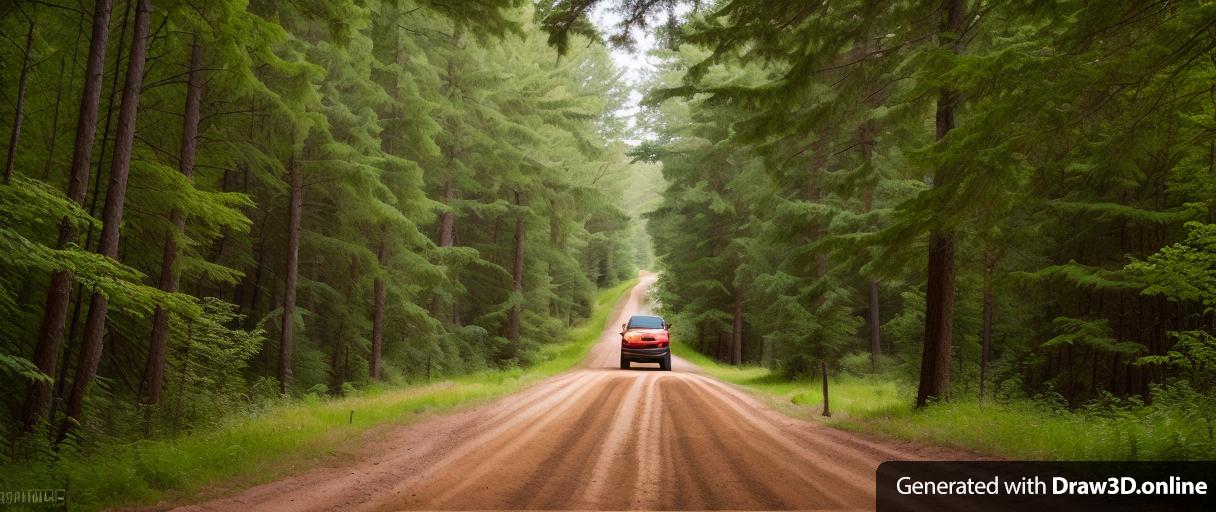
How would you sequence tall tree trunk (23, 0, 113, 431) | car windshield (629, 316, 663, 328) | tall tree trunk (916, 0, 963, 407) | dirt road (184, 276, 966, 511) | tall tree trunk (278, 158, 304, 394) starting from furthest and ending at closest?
1. car windshield (629, 316, 663, 328)
2. tall tree trunk (278, 158, 304, 394)
3. tall tree trunk (916, 0, 963, 407)
4. tall tree trunk (23, 0, 113, 431)
5. dirt road (184, 276, 966, 511)

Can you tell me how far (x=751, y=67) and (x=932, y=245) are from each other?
13509mm

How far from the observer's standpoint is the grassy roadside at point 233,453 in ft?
17.4

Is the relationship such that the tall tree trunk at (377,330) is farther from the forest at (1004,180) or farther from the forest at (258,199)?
the forest at (1004,180)

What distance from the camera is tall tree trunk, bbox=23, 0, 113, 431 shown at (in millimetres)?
6383

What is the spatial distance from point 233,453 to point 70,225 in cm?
313

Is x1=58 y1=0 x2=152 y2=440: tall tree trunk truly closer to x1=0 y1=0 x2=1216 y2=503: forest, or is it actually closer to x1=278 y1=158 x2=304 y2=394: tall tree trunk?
x1=0 y1=0 x2=1216 y2=503: forest

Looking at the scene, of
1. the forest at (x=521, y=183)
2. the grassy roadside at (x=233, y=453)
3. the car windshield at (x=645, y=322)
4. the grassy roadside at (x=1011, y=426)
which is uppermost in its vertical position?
the forest at (x=521, y=183)

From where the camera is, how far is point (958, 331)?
17.0 metres

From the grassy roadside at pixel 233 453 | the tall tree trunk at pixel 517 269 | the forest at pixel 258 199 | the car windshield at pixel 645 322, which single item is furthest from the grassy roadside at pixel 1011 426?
the tall tree trunk at pixel 517 269

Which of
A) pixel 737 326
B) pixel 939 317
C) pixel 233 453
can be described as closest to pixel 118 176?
pixel 233 453

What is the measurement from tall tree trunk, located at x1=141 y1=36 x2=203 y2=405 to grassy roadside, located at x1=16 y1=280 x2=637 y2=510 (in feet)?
6.46

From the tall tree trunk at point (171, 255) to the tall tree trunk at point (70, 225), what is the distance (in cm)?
301

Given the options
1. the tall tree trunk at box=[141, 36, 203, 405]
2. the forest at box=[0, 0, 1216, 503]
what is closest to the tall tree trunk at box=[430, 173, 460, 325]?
the forest at box=[0, 0, 1216, 503]

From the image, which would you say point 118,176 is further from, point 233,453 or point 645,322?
point 645,322
